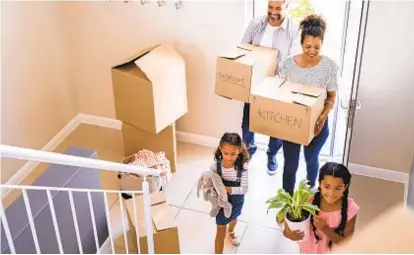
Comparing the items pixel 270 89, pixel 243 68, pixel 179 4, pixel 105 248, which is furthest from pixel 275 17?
pixel 105 248

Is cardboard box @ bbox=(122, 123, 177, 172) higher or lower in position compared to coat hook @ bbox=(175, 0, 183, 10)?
lower

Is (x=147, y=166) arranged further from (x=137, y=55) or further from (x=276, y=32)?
(x=276, y=32)

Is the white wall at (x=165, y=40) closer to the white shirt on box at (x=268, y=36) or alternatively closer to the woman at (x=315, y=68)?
the white shirt on box at (x=268, y=36)

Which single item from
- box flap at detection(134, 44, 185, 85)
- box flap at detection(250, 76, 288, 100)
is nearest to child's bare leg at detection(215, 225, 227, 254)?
box flap at detection(250, 76, 288, 100)

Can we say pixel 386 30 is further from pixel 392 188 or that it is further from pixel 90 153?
pixel 90 153

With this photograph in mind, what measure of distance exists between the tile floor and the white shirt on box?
0.95 metres

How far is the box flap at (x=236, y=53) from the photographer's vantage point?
10.9 feet

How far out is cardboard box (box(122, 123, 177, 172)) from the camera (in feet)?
12.7

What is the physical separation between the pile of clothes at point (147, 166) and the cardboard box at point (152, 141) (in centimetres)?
8

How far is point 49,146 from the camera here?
4219 millimetres

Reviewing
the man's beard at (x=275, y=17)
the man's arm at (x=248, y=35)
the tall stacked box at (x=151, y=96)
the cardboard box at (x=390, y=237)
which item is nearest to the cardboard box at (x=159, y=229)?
the tall stacked box at (x=151, y=96)

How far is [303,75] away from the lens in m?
3.17

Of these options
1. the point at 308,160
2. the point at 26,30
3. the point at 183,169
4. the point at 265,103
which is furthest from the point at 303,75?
the point at 26,30

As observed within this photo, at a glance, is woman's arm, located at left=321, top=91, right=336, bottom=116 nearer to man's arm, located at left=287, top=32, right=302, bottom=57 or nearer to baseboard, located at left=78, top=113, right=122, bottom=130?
man's arm, located at left=287, top=32, right=302, bottom=57
